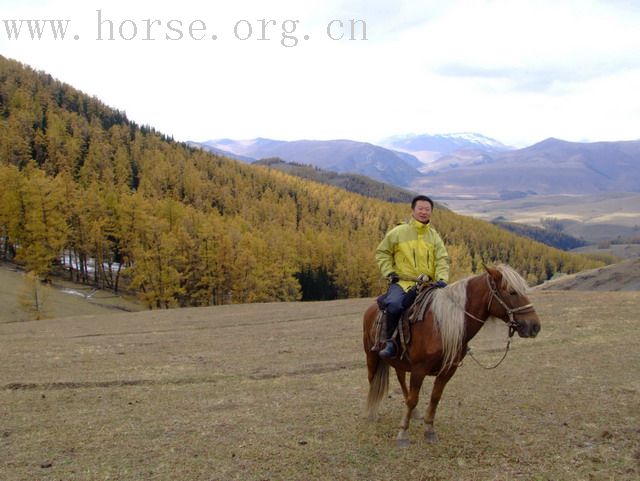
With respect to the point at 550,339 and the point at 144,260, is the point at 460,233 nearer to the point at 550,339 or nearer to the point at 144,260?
the point at 144,260

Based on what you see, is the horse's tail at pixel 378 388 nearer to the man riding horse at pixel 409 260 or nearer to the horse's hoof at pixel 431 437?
the man riding horse at pixel 409 260

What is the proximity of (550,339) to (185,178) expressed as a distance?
120 meters

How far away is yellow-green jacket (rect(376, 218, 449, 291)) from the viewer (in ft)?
30.7

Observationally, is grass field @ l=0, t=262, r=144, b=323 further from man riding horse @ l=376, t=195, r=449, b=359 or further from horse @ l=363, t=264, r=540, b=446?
horse @ l=363, t=264, r=540, b=446

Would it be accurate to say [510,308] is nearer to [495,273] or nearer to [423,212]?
[495,273]

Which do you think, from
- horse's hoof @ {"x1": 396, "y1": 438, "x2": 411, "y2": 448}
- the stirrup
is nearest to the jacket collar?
the stirrup

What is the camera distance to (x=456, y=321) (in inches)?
345

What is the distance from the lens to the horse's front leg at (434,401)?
29.2 ft

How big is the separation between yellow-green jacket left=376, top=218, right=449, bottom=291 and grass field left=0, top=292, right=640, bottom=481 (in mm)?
1711

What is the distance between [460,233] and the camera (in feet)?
527

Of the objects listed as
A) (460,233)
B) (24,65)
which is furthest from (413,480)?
(24,65)

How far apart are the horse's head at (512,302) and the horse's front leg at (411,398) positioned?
188 centimetres

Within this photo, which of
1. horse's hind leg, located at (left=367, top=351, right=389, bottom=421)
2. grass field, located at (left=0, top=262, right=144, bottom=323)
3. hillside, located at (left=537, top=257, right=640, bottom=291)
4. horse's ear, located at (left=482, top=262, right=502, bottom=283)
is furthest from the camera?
grass field, located at (left=0, top=262, right=144, bottom=323)

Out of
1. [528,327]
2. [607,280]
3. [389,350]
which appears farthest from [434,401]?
[607,280]
